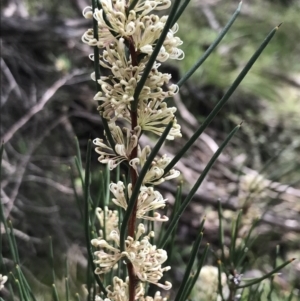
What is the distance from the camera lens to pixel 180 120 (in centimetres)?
105

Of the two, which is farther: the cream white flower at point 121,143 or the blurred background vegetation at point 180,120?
the blurred background vegetation at point 180,120

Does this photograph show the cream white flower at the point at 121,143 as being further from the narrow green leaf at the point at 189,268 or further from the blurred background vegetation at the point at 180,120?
the blurred background vegetation at the point at 180,120

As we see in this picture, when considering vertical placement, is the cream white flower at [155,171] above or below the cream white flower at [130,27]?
below

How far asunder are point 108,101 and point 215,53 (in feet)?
2.86

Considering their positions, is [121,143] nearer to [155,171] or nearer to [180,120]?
[155,171]

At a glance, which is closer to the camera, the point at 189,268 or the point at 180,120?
the point at 189,268

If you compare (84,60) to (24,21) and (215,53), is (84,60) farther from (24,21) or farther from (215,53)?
(215,53)

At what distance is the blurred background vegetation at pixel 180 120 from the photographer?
33.9 inches

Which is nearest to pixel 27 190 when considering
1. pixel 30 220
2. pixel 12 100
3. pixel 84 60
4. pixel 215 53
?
pixel 30 220

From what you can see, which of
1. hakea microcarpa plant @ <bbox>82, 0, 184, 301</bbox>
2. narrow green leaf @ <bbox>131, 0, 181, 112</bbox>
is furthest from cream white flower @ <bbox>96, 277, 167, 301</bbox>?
narrow green leaf @ <bbox>131, 0, 181, 112</bbox>

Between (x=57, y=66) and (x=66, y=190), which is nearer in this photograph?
(x=66, y=190)

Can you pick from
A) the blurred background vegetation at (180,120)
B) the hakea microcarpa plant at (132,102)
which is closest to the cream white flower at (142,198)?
the hakea microcarpa plant at (132,102)

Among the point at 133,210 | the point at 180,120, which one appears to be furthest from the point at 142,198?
the point at 180,120

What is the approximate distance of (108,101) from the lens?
22 cm
